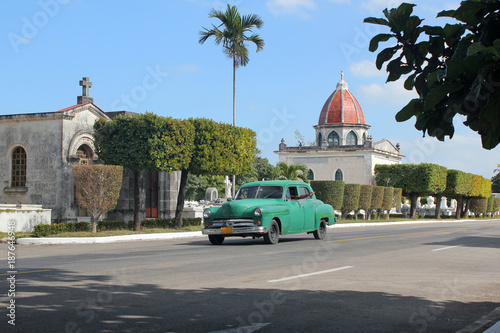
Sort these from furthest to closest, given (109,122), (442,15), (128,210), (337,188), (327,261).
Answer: (337,188)
(128,210)
(109,122)
(327,261)
(442,15)

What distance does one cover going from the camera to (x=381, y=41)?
502cm

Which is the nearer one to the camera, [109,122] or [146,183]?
[109,122]

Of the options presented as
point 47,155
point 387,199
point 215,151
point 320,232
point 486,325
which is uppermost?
point 215,151

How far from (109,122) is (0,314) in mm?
19048

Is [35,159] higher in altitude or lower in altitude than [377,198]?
higher

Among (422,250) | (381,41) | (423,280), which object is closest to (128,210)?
(422,250)

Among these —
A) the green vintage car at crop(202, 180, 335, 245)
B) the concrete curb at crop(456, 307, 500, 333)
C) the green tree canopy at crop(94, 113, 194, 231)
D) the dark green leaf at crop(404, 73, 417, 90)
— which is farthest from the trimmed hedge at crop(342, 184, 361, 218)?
the dark green leaf at crop(404, 73, 417, 90)

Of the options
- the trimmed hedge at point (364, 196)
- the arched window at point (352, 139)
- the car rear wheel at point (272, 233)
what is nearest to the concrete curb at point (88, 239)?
the car rear wheel at point (272, 233)

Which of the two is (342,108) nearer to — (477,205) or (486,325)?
(477,205)

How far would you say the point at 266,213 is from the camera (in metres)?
16.4

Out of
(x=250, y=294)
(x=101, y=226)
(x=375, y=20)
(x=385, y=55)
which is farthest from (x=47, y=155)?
(x=375, y=20)

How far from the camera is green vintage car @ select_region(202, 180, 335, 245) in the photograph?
16.4 meters

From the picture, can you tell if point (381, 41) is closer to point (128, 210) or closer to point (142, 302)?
point (142, 302)

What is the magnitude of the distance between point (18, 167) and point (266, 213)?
14650 mm
